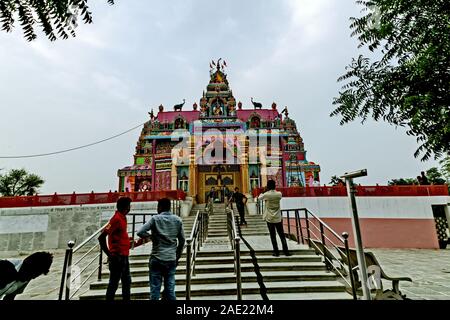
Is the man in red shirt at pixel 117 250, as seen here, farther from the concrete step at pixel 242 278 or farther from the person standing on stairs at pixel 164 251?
the concrete step at pixel 242 278

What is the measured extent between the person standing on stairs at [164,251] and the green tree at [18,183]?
3327 centimetres

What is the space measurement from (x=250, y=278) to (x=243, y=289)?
0.47 metres

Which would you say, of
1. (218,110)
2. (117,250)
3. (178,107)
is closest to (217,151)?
(218,110)

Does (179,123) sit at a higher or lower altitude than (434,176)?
higher

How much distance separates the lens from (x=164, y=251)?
10.6ft

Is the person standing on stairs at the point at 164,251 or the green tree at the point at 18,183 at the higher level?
the green tree at the point at 18,183

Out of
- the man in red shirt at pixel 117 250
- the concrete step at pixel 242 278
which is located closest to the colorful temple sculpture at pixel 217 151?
the concrete step at pixel 242 278

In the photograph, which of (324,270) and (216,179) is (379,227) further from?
(216,179)

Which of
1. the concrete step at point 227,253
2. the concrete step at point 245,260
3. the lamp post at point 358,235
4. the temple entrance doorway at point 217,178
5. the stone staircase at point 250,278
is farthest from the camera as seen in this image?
the temple entrance doorway at point 217,178

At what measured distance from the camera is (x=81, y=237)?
12.7 metres

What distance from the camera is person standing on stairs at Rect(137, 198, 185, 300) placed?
3.18 metres

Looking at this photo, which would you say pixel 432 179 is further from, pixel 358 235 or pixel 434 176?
pixel 358 235

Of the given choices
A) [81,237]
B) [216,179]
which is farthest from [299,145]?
[81,237]

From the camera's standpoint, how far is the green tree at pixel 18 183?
2870 cm
